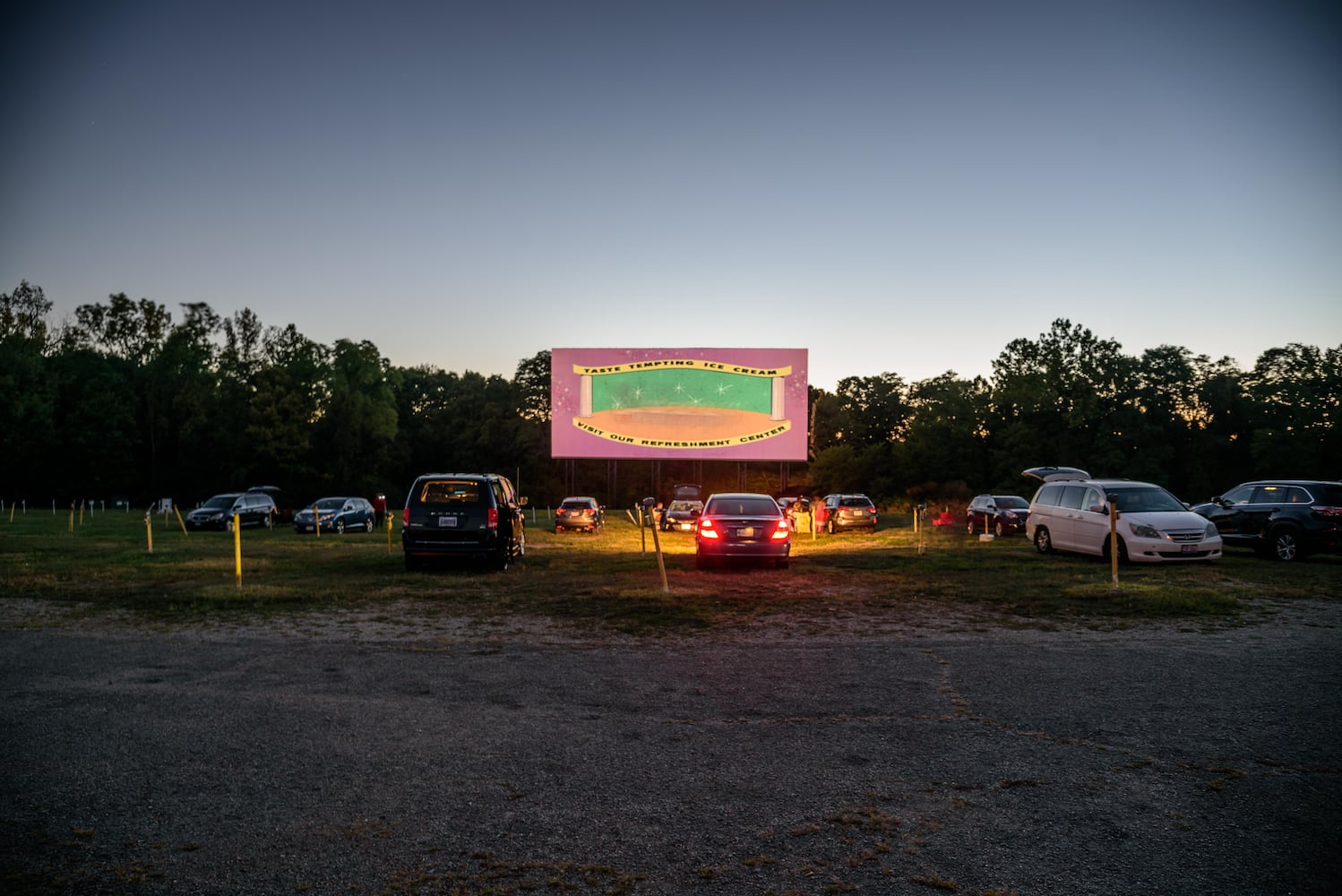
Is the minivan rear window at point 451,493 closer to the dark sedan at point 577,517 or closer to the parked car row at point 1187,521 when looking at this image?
the parked car row at point 1187,521

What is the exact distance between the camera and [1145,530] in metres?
17.3

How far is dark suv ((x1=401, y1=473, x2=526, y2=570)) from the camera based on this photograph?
1734 centimetres

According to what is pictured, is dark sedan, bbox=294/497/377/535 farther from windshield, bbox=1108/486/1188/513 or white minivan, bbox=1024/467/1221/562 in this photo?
windshield, bbox=1108/486/1188/513

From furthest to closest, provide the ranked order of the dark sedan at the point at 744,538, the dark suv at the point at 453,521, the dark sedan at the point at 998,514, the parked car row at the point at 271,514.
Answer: the parked car row at the point at 271,514
the dark sedan at the point at 998,514
the dark sedan at the point at 744,538
the dark suv at the point at 453,521

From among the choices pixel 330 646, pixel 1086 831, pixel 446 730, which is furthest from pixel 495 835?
pixel 330 646

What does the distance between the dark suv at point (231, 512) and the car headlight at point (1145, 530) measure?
29.5m

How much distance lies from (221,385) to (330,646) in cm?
8385

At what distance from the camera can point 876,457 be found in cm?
8781

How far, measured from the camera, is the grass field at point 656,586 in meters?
11.7

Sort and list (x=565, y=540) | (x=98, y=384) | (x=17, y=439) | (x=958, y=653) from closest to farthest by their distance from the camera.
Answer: (x=958, y=653)
(x=565, y=540)
(x=17, y=439)
(x=98, y=384)

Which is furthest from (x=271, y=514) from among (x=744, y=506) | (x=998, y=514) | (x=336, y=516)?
(x=998, y=514)

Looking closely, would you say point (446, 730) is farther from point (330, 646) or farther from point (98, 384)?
point (98, 384)

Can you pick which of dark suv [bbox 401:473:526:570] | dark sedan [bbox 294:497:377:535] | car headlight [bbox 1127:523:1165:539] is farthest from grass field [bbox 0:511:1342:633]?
dark sedan [bbox 294:497:377:535]

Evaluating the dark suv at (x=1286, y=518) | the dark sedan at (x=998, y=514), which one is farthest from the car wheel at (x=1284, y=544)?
the dark sedan at (x=998, y=514)
